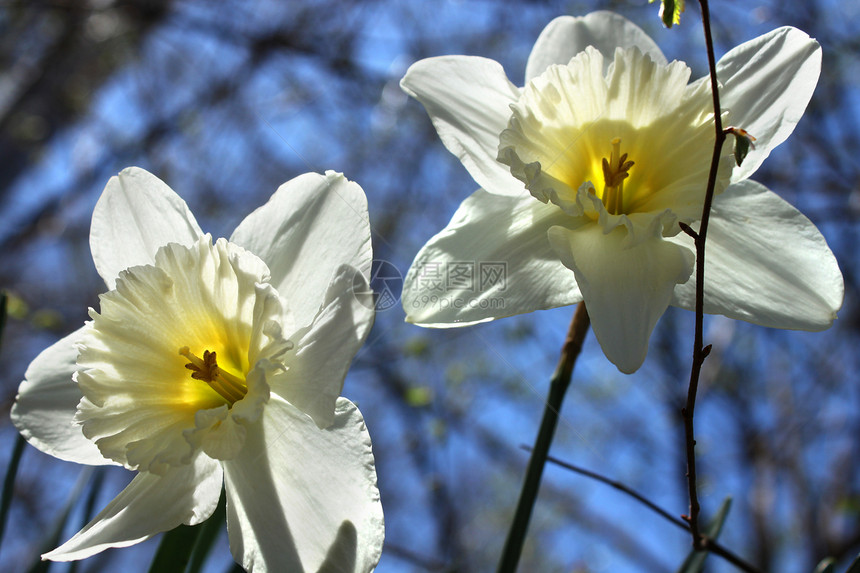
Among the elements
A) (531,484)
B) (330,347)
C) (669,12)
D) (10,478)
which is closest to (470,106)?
(669,12)

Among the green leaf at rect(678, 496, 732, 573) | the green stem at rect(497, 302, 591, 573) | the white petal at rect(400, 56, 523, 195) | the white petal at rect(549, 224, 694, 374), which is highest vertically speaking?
the white petal at rect(400, 56, 523, 195)

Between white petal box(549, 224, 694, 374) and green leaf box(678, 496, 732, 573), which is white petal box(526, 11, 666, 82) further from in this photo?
green leaf box(678, 496, 732, 573)

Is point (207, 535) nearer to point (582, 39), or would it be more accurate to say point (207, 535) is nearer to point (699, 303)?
point (699, 303)

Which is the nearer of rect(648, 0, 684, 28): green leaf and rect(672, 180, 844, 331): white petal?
rect(648, 0, 684, 28): green leaf

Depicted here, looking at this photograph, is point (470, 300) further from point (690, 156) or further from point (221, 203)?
point (221, 203)

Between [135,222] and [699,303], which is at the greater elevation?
[135,222]

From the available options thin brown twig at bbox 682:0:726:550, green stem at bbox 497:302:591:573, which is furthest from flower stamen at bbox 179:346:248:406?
thin brown twig at bbox 682:0:726:550

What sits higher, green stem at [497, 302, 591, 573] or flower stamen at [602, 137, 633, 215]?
flower stamen at [602, 137, 633, 215]
